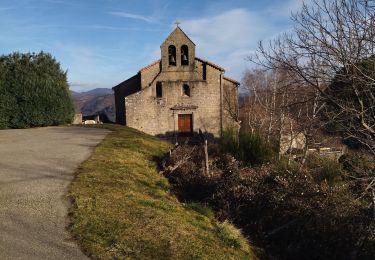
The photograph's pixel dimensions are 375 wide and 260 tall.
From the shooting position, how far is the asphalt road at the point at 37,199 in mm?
6043

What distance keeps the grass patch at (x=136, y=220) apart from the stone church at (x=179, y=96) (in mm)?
17620

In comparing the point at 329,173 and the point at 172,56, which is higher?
the point at 172,56

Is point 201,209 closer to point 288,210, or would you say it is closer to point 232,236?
point 232,236

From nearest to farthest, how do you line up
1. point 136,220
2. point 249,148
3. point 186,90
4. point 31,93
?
point 136,220 → point 249,148 → point 31,93 → point 186,90

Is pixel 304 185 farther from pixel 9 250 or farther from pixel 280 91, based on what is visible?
pixel 9 250

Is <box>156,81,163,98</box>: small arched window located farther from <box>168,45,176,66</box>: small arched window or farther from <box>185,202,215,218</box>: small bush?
<box>185,202,215,218</box>: small bush

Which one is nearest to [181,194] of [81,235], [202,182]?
[202,182]

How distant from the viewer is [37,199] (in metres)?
8.24

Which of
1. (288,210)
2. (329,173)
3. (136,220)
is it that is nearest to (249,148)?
(329,173)

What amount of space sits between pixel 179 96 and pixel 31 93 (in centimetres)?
1082

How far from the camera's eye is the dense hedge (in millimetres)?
23234

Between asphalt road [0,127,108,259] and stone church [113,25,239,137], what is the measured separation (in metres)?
13.9

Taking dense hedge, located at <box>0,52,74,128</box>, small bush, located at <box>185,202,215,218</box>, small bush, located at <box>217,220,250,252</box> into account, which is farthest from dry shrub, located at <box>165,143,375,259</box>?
dense hedge, located at <box>0,52,74,128</box>

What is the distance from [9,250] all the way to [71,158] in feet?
23.0
